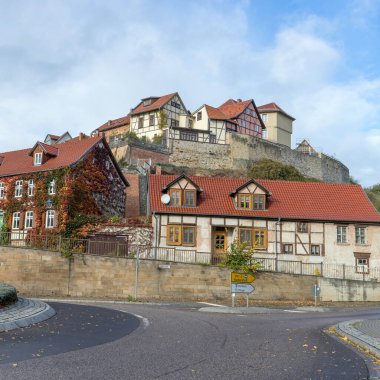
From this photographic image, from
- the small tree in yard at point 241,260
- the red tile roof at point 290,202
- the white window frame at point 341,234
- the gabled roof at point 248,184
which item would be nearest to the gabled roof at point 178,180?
the red tile roof at point 290,202

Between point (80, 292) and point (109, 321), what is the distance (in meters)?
17.7

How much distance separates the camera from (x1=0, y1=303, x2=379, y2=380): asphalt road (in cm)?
772

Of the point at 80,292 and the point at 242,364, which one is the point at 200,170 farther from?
the point at 242,364

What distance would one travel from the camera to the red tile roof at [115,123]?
7431 centimetres

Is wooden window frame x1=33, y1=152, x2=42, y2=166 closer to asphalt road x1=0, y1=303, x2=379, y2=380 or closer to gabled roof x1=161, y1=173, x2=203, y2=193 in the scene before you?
gabled roof x1=161, y1=173, x2=203, y2=193

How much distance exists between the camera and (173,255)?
34.2 m

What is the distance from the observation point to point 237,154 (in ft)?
213

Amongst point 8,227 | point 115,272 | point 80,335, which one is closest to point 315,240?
point 115,272

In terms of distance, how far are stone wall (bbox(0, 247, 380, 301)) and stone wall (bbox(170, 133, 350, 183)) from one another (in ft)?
104

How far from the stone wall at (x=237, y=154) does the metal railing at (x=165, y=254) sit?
1131 inches

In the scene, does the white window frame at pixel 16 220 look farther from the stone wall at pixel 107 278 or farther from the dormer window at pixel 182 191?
the dormer window at pixel 182 191

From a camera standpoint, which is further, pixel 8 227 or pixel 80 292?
pixel 8 227

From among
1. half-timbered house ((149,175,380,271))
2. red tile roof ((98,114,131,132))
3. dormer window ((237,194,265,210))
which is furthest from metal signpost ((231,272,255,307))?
red tile roof ((98,114,131,132))

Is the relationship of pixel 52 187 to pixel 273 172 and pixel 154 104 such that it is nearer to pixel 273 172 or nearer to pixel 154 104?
pixel 273 172
